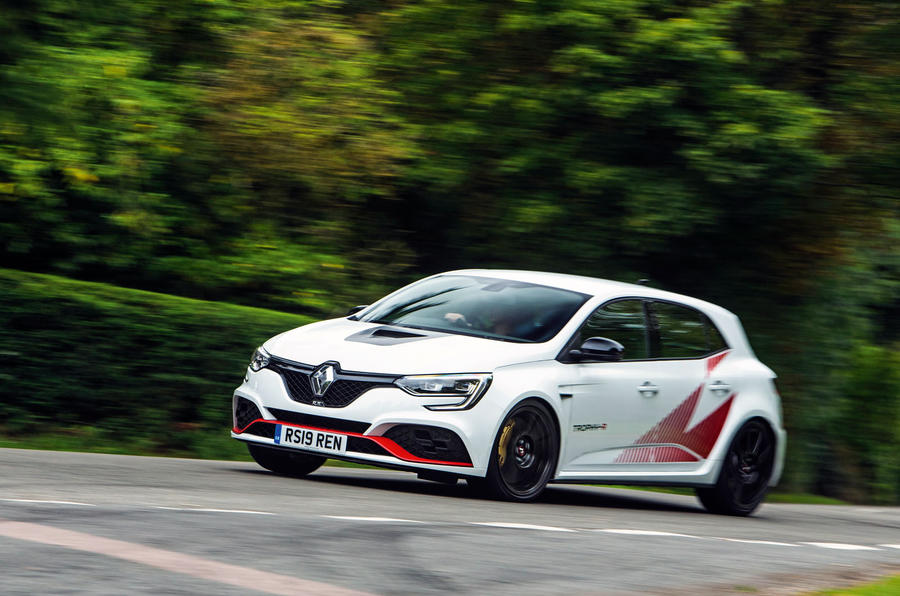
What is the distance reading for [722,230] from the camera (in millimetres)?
16359

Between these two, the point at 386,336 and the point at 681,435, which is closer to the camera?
the point at 386,336

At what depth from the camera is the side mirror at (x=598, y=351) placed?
9.70 meters

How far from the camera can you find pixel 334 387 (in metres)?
9.02

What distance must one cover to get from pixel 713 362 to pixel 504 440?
280 cm

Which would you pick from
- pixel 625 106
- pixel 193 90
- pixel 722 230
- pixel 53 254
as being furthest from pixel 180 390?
pixel 722 230

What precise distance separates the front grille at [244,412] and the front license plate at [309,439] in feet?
0.87

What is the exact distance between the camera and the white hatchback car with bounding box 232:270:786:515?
8875mm

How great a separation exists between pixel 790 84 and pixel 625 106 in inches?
89.3

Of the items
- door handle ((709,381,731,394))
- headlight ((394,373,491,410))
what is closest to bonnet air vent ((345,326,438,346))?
headlight ((394,373,491,410))

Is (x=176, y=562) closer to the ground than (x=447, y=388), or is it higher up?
closer to the ground

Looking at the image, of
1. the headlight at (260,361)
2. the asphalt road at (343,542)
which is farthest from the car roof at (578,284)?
the headlight at (260,361)

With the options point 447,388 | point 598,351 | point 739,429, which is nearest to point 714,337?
point 739,429

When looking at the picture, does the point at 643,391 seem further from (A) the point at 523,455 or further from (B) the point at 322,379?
(B) the point at 322,379

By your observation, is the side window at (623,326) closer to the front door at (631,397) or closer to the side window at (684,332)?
the front door at (631,397)
